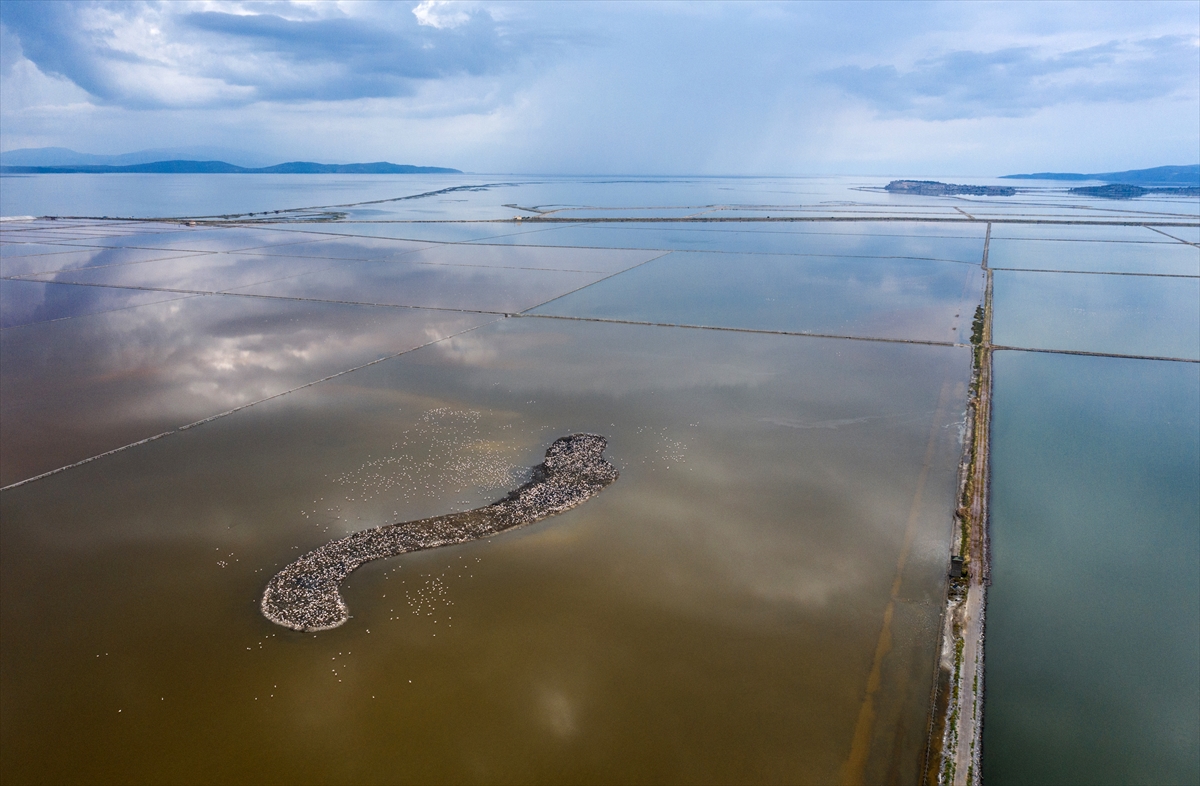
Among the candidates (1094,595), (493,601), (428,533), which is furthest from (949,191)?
(493,601)

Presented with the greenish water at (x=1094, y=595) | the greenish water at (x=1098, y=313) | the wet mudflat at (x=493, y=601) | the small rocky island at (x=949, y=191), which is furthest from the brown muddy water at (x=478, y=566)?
the small rocky island at (x=949, y=191)

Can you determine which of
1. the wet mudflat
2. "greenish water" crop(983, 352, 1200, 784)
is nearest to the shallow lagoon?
the wet mudflat

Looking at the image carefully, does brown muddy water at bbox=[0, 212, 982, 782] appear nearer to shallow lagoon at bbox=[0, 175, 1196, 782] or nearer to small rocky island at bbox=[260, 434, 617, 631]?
shallow lagoon at bbox=[0, 175, 1196, 782]

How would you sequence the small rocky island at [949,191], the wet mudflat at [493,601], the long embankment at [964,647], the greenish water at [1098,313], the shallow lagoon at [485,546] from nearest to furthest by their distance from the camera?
the long embankment at [964,647], the wet mudflat at [493,601], the shallow lagoon at [485,546], the greenish water at [1098,313], the small rocky island at [949,191]

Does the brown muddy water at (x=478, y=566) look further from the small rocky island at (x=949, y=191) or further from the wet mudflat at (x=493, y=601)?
the small rocky island at (x=949, y=191)

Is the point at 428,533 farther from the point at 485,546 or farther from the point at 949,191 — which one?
the point at 949,191

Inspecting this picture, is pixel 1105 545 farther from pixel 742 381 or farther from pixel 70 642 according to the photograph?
pixel 70 642

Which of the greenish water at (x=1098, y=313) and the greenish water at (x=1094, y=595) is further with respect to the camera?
the greenish water at (x=1098, y=313)

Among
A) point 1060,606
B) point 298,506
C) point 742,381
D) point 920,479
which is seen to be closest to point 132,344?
point 298,506
